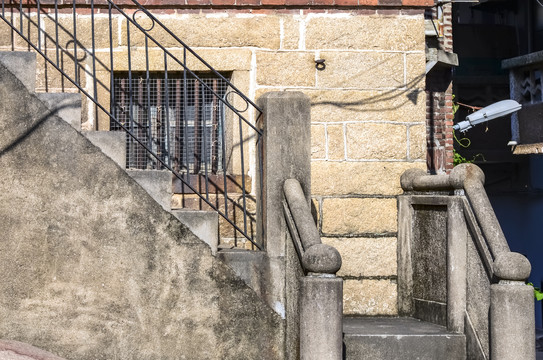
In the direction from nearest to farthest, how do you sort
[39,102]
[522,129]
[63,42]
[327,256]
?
[327,256]
[39,102]
[63,42]
[522,129]

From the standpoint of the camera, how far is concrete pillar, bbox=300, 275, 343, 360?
649 cm

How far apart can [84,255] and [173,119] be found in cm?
206

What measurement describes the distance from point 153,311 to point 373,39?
10.8 ft

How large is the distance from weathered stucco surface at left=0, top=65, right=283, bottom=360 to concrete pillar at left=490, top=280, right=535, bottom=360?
2007 millimetres

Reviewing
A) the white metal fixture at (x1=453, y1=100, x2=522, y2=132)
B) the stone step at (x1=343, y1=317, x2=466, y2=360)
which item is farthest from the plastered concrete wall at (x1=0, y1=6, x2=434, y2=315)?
the white metal fixture at (x1=453, y1=100, x2=522, y2=132)

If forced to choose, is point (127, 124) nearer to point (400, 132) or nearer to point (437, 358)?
point (400, 132)

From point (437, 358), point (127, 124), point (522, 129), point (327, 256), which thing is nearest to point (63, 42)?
point (127, 124)

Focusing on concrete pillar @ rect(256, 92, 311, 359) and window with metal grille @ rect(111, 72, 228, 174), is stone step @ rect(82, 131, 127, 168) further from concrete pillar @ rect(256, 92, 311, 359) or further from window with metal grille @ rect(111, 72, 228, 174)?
window with metal grille @ rect(111, 72, 228, 174)

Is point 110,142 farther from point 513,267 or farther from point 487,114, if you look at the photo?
point 487,114

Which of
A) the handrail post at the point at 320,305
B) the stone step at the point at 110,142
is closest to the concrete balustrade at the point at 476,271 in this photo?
the handrail post at the point at 320,305

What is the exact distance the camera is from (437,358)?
23.8 ft

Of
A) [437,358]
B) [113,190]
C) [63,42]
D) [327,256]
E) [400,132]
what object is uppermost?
[63,42]

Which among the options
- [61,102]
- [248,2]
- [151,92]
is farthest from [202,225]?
[248,2]

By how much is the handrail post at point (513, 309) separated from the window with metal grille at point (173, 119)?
2976 mm
